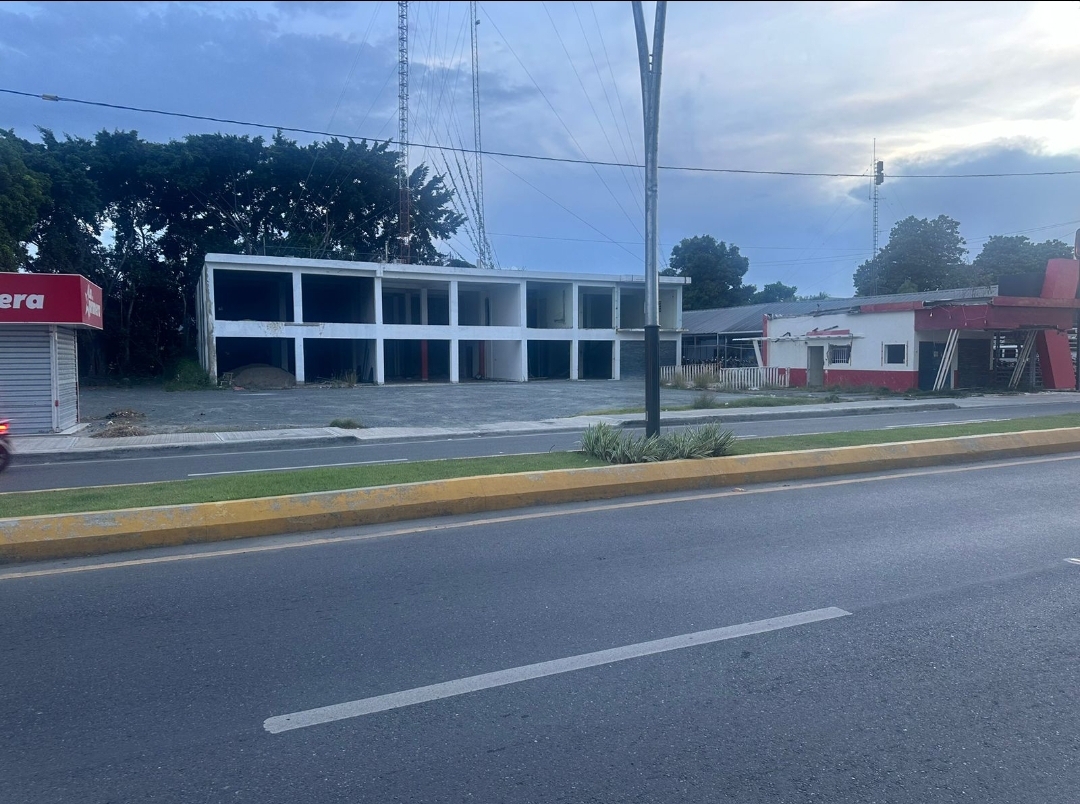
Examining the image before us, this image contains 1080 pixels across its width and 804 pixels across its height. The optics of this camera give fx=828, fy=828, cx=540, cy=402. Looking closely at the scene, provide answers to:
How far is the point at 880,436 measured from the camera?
13.7 m

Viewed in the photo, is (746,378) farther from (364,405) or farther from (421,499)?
(421,499)

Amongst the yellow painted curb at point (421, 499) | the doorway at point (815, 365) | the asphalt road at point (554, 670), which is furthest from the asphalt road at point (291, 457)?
the doorway at point (815, 365)

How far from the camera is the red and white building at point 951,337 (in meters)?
31.2

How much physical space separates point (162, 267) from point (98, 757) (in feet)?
177

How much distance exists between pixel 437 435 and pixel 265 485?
9513mm

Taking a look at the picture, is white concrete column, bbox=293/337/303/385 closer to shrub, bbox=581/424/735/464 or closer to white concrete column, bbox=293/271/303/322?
white concrete column, bbox=293/271/303/322

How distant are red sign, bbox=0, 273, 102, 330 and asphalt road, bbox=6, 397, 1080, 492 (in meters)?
4.13

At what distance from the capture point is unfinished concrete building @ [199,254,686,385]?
41469mm

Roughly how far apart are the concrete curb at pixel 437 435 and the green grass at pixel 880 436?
4.22 metres

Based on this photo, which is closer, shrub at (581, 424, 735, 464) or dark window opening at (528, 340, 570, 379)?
shrub at (581, 424, 735, 464)

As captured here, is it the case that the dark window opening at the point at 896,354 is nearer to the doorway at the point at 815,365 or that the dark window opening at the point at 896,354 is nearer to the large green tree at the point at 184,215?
the doorway at the point at 815,365

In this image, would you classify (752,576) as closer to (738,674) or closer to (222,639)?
(738,674)

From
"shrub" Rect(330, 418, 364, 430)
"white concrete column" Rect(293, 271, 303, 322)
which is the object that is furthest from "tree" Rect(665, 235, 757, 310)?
"shrub" Rect(330, 418, 364, 430)

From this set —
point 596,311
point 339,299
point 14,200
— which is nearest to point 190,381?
point 14,200
